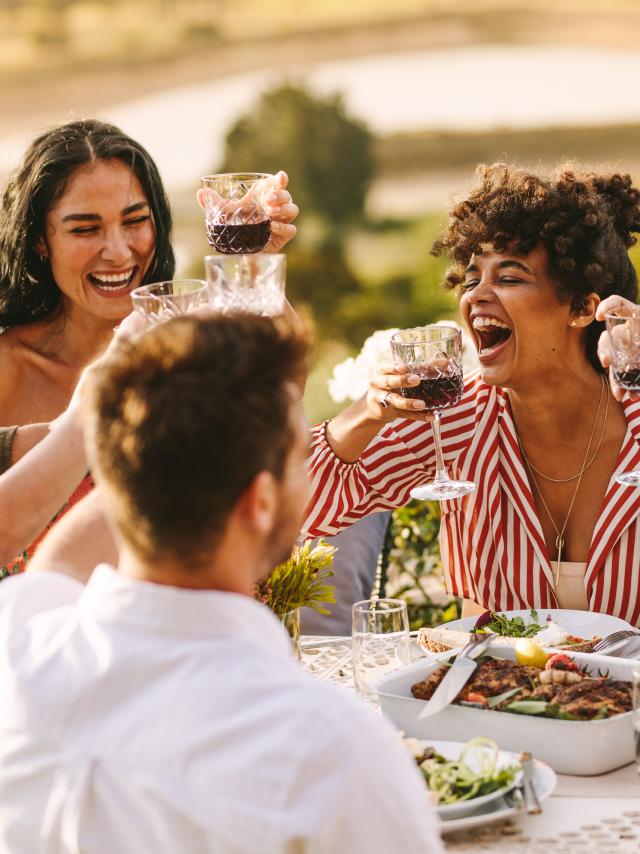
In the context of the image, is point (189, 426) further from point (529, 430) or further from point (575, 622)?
point (529, 430)

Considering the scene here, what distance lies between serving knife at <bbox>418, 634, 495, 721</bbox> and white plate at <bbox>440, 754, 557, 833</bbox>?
0.66 ft

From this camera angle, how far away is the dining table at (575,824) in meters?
1.83

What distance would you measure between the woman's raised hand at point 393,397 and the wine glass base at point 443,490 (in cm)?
16

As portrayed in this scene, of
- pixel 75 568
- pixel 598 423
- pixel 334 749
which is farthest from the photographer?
pixel 598 423

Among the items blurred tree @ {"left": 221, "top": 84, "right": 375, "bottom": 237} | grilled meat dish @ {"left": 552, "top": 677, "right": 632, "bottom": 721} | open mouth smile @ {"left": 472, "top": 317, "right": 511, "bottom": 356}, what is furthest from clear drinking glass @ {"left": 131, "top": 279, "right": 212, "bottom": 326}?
blurred tree @ {"left": 221, "top": 84, "right": 375, "bottom": 237}

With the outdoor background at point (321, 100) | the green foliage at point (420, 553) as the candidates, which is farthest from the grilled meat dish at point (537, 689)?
the outdoor background at point (321, 100)

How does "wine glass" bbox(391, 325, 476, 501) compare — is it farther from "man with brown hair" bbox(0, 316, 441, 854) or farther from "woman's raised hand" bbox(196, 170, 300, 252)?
"man with brown hair" bbox(0, 316, 441, 854)

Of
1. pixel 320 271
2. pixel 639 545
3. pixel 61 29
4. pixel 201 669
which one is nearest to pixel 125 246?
pixel 639 545

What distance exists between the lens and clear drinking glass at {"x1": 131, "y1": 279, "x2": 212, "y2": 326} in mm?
2066

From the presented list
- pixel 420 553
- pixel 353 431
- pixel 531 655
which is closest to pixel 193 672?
pixel 531 655

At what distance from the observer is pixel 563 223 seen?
3246 mm

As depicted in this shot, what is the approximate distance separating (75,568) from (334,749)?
0.68m

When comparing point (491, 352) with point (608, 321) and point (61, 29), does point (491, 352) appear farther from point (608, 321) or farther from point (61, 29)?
point (61, 29)

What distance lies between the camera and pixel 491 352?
331cm
